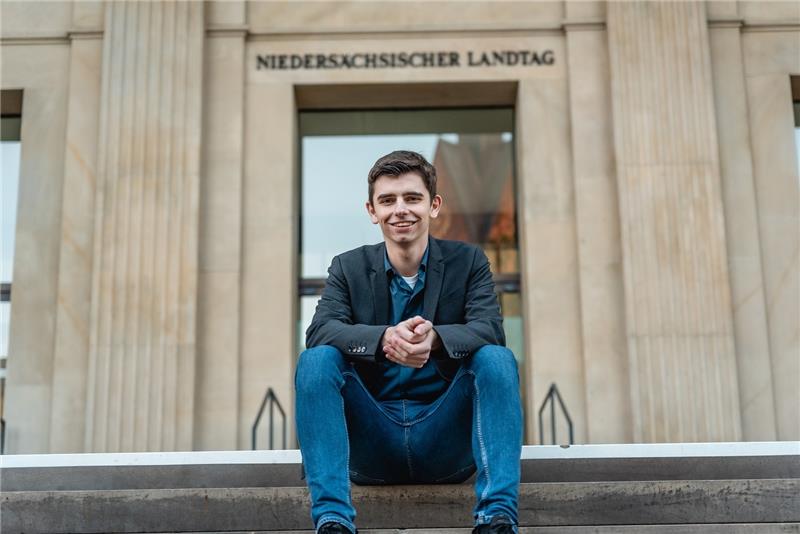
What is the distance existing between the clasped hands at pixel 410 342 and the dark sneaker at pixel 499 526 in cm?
62

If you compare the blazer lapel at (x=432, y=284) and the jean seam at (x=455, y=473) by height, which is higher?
the blazer lapel at (x=432, y=284)

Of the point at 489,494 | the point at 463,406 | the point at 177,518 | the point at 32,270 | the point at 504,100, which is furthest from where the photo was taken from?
the point at 504,100

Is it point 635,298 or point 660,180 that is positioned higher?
point 660,180

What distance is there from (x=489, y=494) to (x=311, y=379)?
2.35 feet

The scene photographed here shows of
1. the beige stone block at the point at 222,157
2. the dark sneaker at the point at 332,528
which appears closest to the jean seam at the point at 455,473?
the dark sneaker at the point at 332,528

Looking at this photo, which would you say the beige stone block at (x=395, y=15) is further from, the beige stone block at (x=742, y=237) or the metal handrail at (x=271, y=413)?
the metal handrail at (x=271, y=413)

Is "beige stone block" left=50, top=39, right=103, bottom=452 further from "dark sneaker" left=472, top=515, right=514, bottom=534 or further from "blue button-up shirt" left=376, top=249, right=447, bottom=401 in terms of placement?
"dark sneaker" left=472, top=515, right=514, bottom=534

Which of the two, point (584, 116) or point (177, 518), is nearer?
point (177, 518)

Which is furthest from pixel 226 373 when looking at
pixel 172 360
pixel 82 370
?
pixel 82 370

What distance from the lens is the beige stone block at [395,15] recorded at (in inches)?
394

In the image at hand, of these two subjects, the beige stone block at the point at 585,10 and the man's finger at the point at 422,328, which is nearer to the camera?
the man's finger at the point at 422,328

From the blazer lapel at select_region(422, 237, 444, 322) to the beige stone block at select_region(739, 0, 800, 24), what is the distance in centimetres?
741

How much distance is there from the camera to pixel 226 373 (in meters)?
9.32

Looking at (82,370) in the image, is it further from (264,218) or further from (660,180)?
(660,180)
